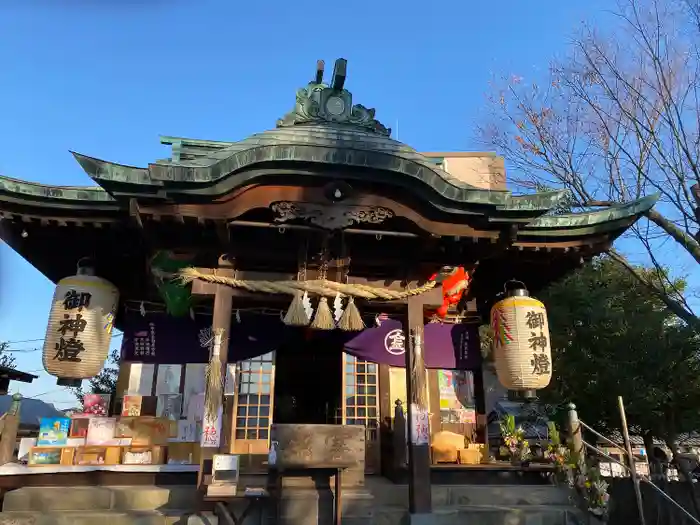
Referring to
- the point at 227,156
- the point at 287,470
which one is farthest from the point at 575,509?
the point at 227,156

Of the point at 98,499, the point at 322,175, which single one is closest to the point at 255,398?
the point at 98,499

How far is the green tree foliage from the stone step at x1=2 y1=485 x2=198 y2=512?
14210mm

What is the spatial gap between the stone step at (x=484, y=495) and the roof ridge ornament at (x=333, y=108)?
618 cm

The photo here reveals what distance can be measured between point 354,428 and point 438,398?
20.9 ft

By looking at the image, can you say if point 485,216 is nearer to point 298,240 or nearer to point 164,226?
point 298,240

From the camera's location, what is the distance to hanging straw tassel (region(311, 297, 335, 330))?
7969 millimetres

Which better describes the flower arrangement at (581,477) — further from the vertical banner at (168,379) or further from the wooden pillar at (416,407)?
the vertical banner at (168,379)

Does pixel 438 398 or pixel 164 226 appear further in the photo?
pixel 438 398

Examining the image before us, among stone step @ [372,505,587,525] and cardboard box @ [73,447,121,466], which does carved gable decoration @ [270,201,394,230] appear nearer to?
stone step @ [372,505,587,525]

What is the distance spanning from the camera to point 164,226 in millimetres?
7828

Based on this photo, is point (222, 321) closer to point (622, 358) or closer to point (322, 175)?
point (322, 175)

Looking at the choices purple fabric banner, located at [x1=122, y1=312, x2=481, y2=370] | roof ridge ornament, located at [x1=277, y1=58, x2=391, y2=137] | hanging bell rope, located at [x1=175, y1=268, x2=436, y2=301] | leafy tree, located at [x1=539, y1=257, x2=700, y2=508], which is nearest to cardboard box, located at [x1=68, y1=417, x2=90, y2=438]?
purple fabric banner, located at [x1=122, y1=312, x2=481, y2=370]

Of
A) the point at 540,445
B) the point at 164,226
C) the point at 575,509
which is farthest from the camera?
the point at 540,445

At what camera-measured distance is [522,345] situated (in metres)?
8.87
